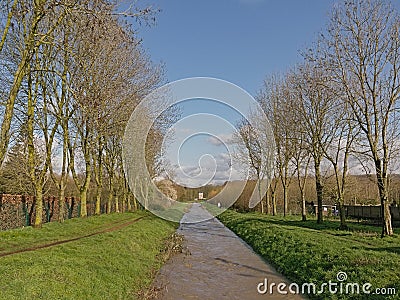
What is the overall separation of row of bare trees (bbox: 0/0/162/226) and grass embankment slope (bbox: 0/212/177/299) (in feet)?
10.2

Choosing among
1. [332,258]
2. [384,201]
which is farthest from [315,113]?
[332,258]

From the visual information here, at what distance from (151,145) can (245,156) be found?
12.0m

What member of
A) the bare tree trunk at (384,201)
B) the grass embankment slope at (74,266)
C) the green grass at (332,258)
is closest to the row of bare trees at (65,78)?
the grass embankment slope at (74,266)

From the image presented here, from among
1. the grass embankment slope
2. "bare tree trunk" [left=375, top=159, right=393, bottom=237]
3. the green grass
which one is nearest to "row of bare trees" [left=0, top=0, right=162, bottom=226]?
the grass embankment slope

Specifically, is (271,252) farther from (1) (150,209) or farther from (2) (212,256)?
(1) (150,209)

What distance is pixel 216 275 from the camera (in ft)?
46.5

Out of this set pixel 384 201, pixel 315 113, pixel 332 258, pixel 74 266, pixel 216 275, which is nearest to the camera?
pixel 74 266

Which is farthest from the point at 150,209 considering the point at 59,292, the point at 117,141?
the point at 59,292

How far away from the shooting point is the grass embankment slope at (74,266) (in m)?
8.51

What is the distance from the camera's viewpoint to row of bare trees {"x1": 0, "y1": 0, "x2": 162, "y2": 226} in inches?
415

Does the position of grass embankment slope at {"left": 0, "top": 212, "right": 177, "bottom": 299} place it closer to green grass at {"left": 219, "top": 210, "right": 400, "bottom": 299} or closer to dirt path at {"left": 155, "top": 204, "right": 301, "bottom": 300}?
dirt path at {"left": 155, "top": 204, "right": 301, "bottom": 300}

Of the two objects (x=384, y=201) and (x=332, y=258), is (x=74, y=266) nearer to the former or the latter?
(x=332, y=258)

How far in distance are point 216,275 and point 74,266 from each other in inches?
216

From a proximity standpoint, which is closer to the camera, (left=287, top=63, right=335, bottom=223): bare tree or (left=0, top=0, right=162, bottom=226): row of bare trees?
(left=0, top=0, right=162, bottom=226): row of bare trees
